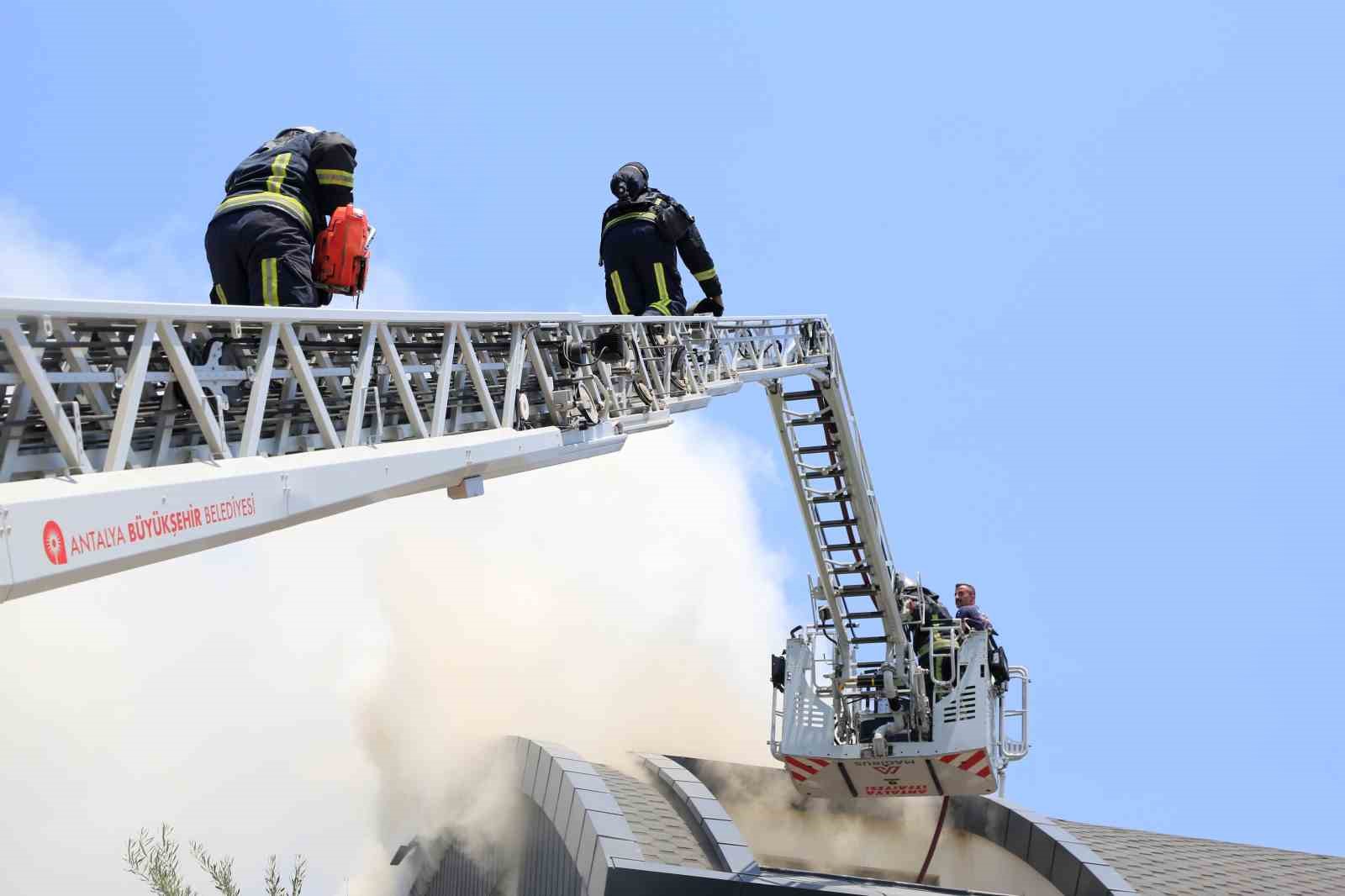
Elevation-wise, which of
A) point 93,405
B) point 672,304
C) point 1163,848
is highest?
point 672,304

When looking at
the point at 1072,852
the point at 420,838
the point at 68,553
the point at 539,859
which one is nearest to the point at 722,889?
the point at 539,859

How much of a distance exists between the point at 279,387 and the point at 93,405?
1417mm

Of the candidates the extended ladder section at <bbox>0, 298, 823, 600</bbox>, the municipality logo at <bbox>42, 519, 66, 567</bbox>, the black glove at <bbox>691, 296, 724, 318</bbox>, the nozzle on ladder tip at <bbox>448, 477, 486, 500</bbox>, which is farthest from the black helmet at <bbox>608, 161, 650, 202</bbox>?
the municipality logo at <bbox>42, 519, 66, 567</bbox>

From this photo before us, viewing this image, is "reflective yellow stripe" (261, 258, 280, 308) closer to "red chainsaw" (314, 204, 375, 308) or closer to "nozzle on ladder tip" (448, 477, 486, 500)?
"red chainsaw" (314, 204, 375, 308)

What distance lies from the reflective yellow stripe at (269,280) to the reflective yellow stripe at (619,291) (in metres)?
4.53

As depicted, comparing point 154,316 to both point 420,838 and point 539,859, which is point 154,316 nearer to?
point 539,859

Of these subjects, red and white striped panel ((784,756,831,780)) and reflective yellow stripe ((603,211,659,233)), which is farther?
red and white striped panel ((784,756,831,780))

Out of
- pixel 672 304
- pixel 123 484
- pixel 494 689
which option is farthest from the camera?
pixel 494 689

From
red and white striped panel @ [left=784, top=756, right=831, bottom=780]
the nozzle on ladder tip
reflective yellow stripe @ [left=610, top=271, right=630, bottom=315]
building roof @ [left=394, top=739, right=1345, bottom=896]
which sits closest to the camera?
the nozzle on ladder tip

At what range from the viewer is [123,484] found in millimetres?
5707

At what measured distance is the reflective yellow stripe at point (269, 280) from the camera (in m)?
8.87

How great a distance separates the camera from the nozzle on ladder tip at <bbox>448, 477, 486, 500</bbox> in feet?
27.0

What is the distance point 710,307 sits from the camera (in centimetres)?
1328

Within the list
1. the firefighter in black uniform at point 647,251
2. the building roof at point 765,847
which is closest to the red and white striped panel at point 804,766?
the building roof at point 765,847
